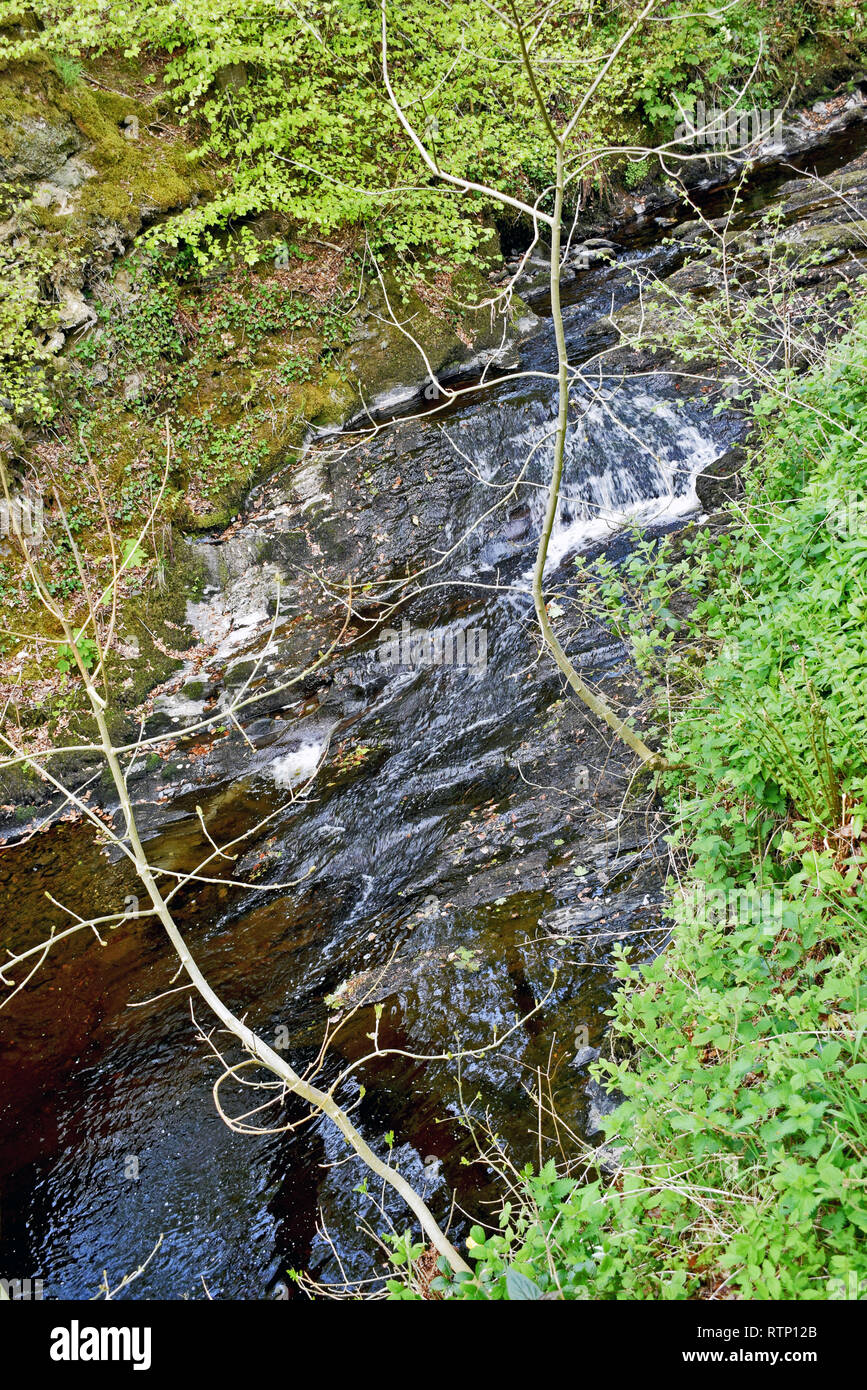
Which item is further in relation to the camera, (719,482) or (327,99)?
(327,99)

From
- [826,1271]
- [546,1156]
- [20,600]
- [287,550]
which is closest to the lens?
[826,1271]

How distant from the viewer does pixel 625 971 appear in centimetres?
314

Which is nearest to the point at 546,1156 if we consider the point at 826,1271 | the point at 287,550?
the point at 826,1271

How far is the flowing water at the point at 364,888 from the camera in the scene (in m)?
4.53

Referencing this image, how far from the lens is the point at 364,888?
21.7ft

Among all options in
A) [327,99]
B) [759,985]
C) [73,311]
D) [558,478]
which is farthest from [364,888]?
[327,99]

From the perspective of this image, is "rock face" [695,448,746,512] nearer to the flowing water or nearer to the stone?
the flowing water

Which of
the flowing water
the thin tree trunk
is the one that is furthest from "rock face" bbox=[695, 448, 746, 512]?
the thin tree trunk

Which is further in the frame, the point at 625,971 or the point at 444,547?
the point at 444,547

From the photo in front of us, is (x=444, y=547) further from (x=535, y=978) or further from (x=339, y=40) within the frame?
(x=339, y=40)

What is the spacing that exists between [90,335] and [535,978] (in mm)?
10267

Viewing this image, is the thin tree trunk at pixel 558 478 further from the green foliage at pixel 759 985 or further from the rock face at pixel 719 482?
the rock face at pixel 719 482

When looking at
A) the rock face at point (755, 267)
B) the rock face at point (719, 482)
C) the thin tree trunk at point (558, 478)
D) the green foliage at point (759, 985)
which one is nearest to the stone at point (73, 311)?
the rock face at point (755, 267)

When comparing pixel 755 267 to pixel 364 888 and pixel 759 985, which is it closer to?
pixel 364 888
